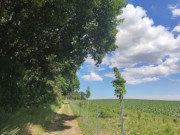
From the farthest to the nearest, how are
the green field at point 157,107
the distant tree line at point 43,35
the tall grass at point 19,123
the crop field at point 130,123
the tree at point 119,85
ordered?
1. the green field at point 157,107
2. the tree at point 119,85
3. the crop field at point 130,123
4. the tall grass at point 19,123
5. the distant tree line at point 43,35

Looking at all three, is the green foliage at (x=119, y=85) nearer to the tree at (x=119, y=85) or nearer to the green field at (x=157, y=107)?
the tree at (x=119, y=85)

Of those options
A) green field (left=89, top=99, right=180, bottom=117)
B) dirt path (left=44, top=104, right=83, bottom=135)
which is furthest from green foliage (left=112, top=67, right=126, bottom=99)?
green field (left=89, top=99, right=180, bottom=117)

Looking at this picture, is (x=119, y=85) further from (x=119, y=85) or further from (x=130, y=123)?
(x=130, y=123)

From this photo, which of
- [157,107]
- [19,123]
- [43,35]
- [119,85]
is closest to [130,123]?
[119,85]

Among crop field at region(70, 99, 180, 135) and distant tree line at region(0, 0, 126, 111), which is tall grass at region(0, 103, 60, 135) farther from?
crop field at region(70, 99, 180, 135)

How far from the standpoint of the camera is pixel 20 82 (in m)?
6.77

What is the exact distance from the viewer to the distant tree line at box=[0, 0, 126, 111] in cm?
596

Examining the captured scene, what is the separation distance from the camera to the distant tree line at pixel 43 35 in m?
5.96

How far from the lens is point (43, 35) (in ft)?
26.6

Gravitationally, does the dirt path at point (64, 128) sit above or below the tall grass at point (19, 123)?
below

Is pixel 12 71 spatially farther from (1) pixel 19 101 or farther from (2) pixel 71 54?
(2) pixel 71 54

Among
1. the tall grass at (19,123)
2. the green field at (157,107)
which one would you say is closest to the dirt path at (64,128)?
the tall grass at (19,123)

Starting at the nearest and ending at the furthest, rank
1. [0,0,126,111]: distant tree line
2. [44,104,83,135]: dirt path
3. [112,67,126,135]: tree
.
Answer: [0,0,126,111]: distant tree line, [44,104,83,135]: dirt path, [112,67,126,135]: tree

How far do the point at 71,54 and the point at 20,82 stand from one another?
399 centimetres
